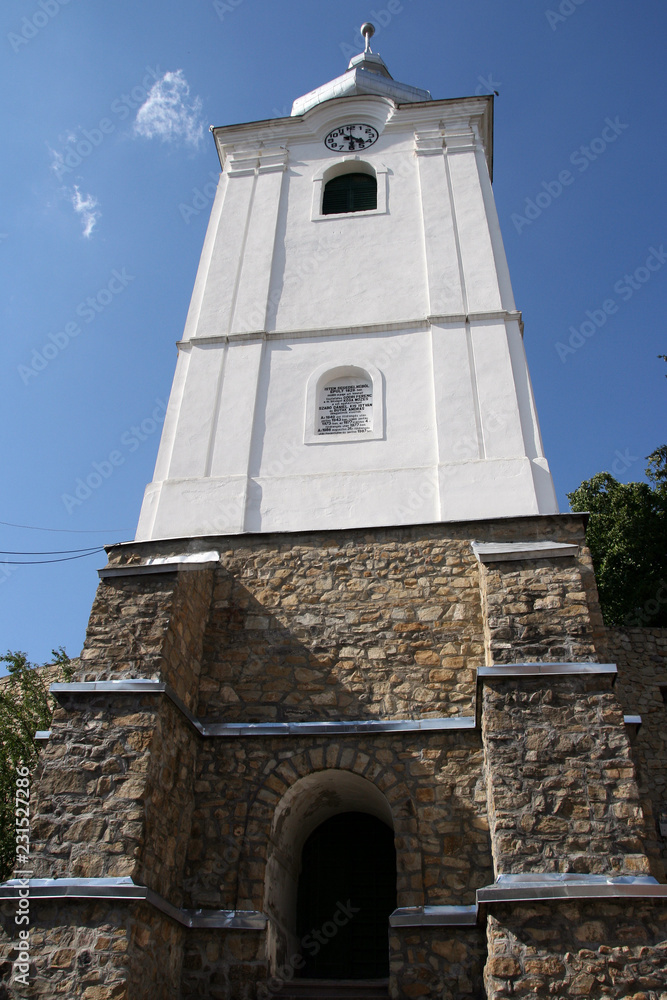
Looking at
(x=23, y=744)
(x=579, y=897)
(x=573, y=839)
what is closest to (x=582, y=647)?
(x=573, y=839)

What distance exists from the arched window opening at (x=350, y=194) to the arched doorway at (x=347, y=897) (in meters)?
9.05

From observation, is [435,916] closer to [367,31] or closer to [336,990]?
[336,990]

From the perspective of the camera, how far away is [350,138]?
46.2 feet

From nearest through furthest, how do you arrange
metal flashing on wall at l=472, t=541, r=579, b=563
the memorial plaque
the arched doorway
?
metal flashing on wall at l=472, t=541, r=579, b=563 < the arched doorway < the memorial plaque

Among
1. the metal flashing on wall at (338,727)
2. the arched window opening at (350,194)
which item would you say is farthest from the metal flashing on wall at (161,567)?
the arched window opening at (350,194)

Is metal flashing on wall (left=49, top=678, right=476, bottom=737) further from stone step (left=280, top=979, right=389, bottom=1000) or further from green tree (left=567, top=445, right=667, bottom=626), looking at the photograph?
green tree (left=567, top=445, right=667, bottom=626)

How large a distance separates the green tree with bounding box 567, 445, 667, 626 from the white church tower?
29.7 feet

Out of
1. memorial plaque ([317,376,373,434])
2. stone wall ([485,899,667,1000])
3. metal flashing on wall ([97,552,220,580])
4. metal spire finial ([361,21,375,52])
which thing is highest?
metal spire finial ([361,21,375,52])

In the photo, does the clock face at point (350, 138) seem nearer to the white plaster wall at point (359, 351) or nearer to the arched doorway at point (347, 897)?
the white plaster wall at point (359, 351)

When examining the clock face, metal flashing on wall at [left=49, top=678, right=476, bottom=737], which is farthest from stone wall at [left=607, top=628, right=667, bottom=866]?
the clock face

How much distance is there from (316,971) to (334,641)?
294 cm

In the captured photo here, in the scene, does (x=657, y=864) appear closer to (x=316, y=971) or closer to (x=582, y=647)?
(x=582, y=647)

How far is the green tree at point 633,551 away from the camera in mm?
17625

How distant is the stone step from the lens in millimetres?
6156
